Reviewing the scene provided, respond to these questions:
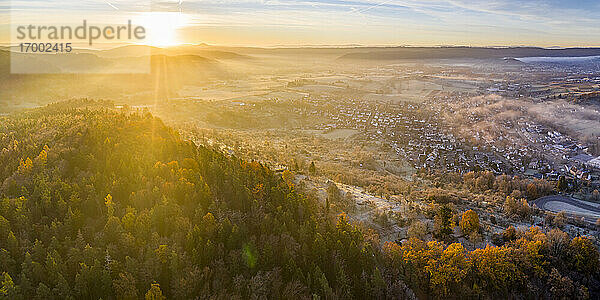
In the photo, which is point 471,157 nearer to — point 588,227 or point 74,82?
point 588,227

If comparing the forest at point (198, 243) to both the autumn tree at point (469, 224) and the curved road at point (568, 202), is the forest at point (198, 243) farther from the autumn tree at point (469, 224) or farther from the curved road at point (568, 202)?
the curved road at point (568, 202)

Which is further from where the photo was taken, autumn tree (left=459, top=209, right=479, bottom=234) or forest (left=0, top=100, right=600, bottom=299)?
autumn tree (left=459, top=209, right=479, bottom=234)

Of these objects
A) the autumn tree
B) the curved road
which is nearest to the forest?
the autumn tree

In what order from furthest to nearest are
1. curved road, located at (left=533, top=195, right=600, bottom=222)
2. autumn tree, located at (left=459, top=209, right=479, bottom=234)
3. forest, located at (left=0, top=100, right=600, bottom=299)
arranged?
1. curved road, located at (left=533, top=195, right=600, bottom=222)
2. autumn tree, located at (left=459, top=209, right=479, bottom=234)
3. forest, located at (left=0, top=100, right=600, bottom=299)

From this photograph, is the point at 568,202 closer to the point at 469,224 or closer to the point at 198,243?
the point at 469,224

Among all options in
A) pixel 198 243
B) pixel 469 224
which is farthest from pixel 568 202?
pixel 198 243

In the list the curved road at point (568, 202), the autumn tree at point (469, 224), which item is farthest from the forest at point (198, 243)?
the curved road at point (568, 202)

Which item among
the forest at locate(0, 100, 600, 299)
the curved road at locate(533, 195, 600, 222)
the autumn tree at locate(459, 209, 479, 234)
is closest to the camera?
the forest at locate(0, 100, 600, 299)

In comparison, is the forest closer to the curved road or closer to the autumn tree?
the autumn tree
